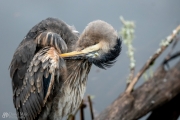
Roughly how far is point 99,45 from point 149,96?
0.50 meters

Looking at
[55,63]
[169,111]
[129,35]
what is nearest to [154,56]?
[129,35]

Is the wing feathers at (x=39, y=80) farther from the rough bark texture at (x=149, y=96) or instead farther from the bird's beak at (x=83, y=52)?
the rough bark texture at (x=149, y=96)

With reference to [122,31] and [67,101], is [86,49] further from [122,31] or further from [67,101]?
[122,31]

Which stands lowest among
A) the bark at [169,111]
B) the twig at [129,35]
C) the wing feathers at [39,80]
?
the bark at [169,111]

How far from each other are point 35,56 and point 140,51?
828 millimetres

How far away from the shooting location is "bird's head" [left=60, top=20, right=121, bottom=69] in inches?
51.9

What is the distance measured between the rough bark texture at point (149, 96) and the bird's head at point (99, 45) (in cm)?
34

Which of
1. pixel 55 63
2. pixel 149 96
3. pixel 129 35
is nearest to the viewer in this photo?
pixel 55 63

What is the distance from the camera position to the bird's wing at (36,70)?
134 cm

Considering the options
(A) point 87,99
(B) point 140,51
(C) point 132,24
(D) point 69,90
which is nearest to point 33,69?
(D) point 69,90

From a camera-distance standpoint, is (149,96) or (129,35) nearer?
(149,96)

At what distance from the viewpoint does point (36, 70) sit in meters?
1.35

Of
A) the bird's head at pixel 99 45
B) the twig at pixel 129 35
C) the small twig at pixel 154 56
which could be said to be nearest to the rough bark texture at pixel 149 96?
the small twig at pixel 154 56

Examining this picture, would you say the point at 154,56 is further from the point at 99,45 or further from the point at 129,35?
the point at 99,45
